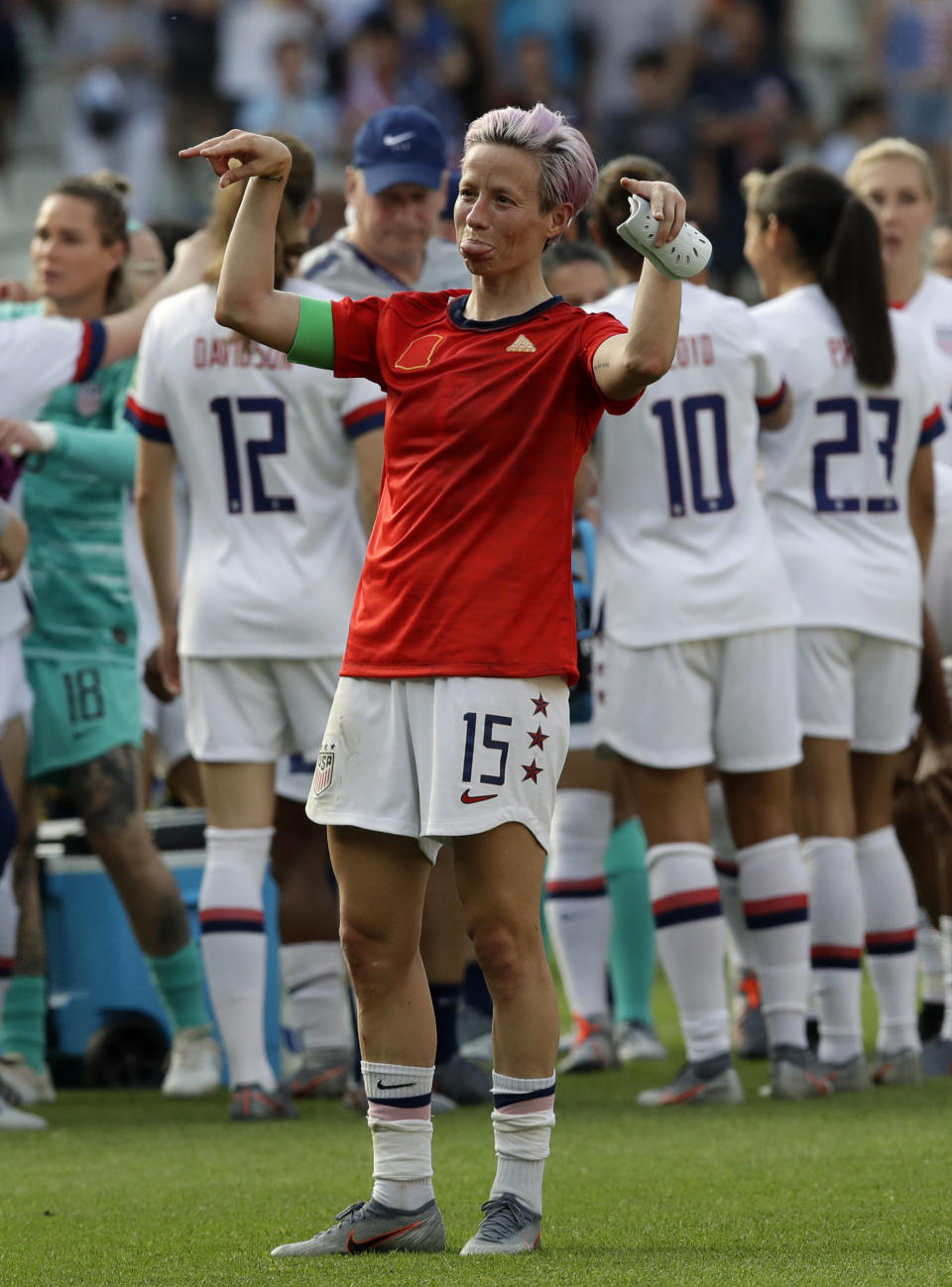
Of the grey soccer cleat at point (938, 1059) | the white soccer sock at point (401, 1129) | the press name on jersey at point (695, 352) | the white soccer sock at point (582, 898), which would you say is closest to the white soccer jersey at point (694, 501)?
the press name on jersey at point (695, 352)

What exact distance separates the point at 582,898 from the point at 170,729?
166 centimetres

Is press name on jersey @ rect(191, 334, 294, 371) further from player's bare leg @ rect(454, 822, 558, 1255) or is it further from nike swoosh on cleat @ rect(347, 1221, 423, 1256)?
nike swoosh on cleat @ rect(347, 1221, 423, 1256)

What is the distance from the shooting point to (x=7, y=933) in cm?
565

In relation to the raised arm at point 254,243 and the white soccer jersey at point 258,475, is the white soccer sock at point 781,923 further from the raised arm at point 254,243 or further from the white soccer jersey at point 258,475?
the raised arm at point 254,243

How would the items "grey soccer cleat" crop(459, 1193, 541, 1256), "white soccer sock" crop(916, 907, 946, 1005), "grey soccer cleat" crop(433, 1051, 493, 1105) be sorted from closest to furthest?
"grey soccer cleat" crop(459, 1193, 541, 1256), "grey soccer cleat" crop(433, 1051, 493, 1105), "white soccer sock" crop(916, 907, 946, 1005)

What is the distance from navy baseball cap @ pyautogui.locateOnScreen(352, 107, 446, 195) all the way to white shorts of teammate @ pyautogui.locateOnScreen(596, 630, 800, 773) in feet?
4.48

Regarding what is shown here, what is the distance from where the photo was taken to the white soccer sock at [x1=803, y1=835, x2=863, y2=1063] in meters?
5.62

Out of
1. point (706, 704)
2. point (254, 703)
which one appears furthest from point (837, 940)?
point (254, 703)

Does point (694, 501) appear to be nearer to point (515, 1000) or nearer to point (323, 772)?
point (323, 772)

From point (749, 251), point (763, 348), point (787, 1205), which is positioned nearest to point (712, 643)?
point (763, 348)

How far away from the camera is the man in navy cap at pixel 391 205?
222 inches

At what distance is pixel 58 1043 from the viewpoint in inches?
246

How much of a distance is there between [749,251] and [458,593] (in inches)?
112

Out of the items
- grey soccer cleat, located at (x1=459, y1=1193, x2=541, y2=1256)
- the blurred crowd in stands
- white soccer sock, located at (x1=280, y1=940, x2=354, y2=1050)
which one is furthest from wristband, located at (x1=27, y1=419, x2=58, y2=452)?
the blurred crowd in stands
